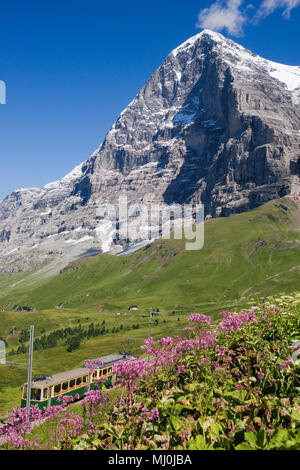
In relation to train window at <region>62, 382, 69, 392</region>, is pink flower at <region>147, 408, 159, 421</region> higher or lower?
higher

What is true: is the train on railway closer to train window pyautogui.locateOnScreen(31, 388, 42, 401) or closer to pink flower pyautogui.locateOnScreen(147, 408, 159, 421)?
train window pyautogui.locateOnScreen(31, 388, 42, 401)

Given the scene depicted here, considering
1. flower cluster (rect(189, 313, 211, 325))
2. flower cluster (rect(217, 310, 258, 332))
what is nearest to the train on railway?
flower cluster (rect(189, 313, 211, 325))

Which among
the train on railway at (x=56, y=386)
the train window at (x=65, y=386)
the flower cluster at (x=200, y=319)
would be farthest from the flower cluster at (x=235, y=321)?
the train window at (x=65, y=386)

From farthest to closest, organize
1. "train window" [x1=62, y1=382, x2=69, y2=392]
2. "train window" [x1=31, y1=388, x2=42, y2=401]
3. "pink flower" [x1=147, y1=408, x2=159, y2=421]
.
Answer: "train window" [x1=62, y1=382, x2=69, y2=392]
"train window" [x1=31, y1=388, x2=42, y2=401]
"pink flower" [x1=147, y1=408, x2=159, y2=421]

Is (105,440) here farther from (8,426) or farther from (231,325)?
(231,325)

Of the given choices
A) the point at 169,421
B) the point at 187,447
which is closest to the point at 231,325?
the point at 169,421

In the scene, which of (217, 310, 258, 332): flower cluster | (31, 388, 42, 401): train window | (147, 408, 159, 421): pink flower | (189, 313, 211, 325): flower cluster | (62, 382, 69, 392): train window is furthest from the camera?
(62, 382, 69, 392): train window

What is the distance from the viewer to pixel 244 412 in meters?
8.30

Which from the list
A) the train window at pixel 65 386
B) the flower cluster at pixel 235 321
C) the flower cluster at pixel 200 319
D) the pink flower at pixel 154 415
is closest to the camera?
the pink flower at pixel 154 415

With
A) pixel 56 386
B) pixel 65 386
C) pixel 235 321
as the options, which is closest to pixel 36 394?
pixel 56 386

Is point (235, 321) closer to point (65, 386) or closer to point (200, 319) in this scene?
point (200, 319)

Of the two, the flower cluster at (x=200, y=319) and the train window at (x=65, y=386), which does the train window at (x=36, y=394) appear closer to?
the train window at (x=65, y=386)

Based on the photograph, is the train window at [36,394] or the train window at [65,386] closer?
the train window at [36,394]
